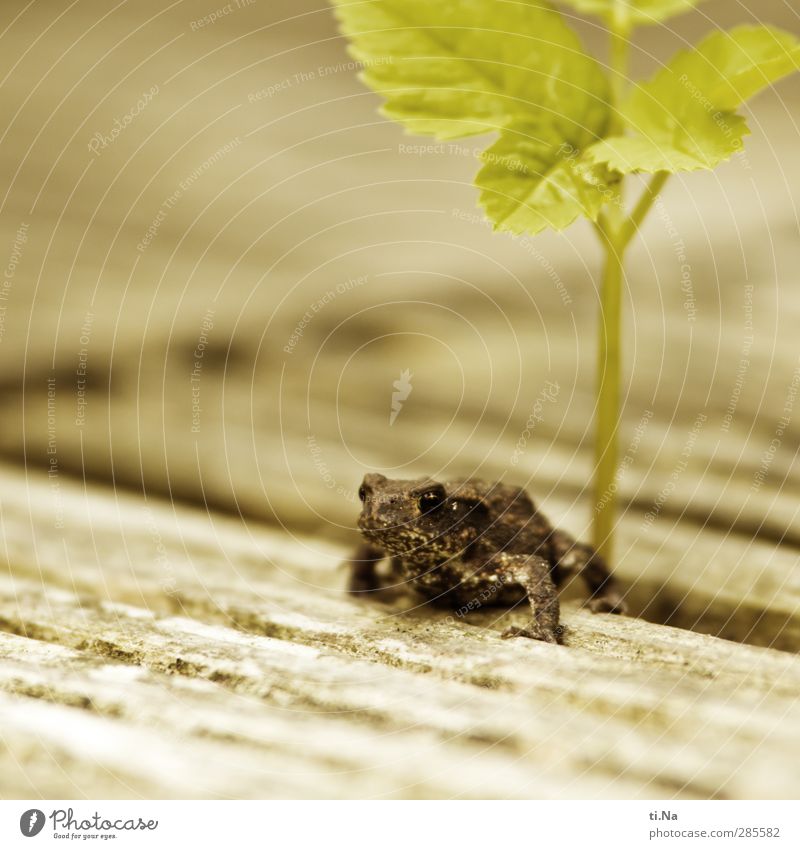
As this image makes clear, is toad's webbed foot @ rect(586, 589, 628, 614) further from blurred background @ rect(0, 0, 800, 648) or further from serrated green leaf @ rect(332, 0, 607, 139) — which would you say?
serrated green leaf @ rect(332, 0, 607, 139)

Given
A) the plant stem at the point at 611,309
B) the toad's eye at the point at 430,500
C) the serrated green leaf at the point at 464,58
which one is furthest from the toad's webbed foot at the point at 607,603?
the serrated green leaf at the point at 464,58

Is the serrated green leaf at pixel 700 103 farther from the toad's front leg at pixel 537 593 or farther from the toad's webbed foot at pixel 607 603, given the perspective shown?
the toad's webbed foot at pixel 607 603

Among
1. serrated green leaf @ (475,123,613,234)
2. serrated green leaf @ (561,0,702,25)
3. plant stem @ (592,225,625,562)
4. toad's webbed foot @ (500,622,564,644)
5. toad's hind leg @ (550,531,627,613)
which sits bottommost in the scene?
toad's webbed foot @ (500,622,564,644)

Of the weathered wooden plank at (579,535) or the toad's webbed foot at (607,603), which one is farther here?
the weathered wooden plank at (579,535)

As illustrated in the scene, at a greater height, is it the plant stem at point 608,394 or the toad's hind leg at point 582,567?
the plant stem at point 608,394

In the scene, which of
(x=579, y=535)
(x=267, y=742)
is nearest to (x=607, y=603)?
(x=579, y=535)

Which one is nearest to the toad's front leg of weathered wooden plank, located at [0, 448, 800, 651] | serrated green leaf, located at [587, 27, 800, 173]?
weathered wooden plank, located at [0, 448, 800, 651]
